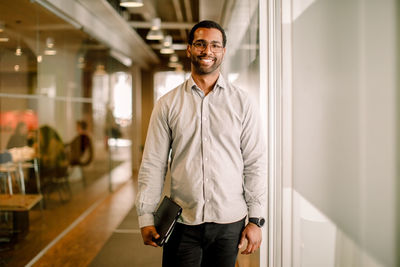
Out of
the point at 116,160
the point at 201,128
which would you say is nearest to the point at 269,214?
the point at 201,128

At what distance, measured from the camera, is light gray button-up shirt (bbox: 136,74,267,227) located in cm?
162

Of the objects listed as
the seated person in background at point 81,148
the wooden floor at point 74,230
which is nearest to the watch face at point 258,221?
the wooden floor at point 74,230

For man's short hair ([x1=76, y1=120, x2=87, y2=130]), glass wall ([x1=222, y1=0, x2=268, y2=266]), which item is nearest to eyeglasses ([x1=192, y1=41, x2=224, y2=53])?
glass wall ([x1=222, y1=0, x2=268, y2=266])

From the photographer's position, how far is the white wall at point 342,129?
1.07 meters

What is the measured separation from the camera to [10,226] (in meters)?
3.12

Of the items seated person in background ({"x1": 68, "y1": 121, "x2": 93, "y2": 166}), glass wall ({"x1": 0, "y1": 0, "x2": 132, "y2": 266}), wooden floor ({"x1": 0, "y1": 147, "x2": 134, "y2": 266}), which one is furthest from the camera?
seated person in background ({"x1": 68, "y1": 121, "x2": 93, "y2": 166})

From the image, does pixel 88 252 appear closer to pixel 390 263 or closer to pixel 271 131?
pixel 271 131

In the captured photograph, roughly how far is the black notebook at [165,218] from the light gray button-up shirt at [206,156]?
0.04 m

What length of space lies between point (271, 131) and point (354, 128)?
86cm

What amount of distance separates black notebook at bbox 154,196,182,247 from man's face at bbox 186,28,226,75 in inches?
24.8

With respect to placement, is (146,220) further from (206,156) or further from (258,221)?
(258,221)

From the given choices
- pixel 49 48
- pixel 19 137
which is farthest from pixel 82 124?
pixel 19 137

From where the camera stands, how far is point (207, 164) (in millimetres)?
1618

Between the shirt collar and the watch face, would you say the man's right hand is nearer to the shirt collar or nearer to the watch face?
the watch face
